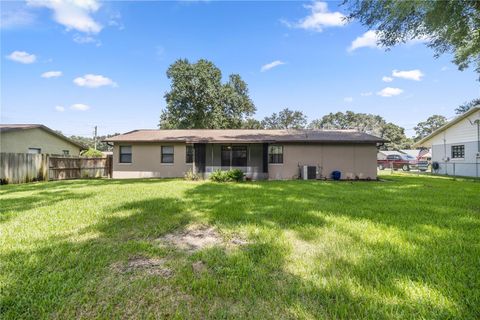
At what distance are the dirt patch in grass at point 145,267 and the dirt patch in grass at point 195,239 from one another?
53cm

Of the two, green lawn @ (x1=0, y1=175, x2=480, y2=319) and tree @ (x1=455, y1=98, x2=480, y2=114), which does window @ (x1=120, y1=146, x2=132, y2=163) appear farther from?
tree @ (x1=455, y1=98, x2=480, y2=114)

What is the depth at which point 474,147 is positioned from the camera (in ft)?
59.3

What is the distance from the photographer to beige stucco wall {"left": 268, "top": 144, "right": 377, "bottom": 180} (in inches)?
593

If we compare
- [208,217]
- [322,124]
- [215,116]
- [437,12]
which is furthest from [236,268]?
[322,124]

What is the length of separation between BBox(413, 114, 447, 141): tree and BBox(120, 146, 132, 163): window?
3266 inches

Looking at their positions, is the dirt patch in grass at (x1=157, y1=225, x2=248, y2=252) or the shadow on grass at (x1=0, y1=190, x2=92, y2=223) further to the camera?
the shadow on grass at (x1=0, y1=190, x2=92, y2=223)

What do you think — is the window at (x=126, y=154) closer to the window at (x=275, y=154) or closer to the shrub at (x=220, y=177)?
the shrub at (x=220, y=177)

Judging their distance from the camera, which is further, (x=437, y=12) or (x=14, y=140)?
(x=14, y=140)

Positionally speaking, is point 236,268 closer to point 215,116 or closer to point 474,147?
point 474,147

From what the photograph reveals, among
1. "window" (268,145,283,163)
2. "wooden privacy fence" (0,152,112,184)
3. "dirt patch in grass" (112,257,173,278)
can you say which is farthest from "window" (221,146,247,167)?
"dirt patch in grass" (112,257,173,278)

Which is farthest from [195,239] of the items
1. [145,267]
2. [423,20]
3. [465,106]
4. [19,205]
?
[465,106]

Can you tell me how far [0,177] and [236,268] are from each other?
1593cm

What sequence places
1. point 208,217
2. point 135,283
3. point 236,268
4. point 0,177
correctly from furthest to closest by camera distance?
point 0,177 < point 208,217 < point 236,268 < point 135,283

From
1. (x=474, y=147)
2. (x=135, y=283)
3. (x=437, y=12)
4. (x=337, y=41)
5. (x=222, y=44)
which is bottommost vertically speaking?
(x=135, y=283)
